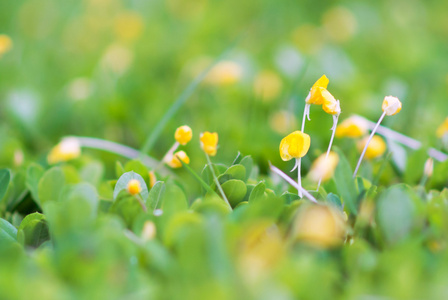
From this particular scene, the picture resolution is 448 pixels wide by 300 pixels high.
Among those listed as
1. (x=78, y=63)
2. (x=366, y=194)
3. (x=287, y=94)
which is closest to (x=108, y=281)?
(x=366, y=194)

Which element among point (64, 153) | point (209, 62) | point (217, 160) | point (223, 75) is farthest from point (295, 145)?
point (209, 62)

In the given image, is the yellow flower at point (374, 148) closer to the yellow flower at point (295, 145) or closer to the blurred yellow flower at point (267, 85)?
the yellow flower at point (295, 145)

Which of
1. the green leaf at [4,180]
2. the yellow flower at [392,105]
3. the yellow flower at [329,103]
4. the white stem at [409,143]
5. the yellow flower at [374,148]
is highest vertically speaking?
the yellow flower at [329,103]

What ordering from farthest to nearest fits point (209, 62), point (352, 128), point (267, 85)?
point (209, 62)
point (267, 85)
point (352, 128)

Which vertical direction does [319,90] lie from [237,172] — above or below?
above

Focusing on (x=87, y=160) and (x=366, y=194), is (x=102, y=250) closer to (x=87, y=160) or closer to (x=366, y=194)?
(x=366, y=194)

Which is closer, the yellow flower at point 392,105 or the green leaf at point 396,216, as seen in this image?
the green leaf at point 396,216

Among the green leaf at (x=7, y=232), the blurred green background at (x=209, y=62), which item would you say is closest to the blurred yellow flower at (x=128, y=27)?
the blurred green background at (x=209, y=62)

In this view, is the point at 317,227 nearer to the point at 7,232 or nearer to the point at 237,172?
the point at 237,172
